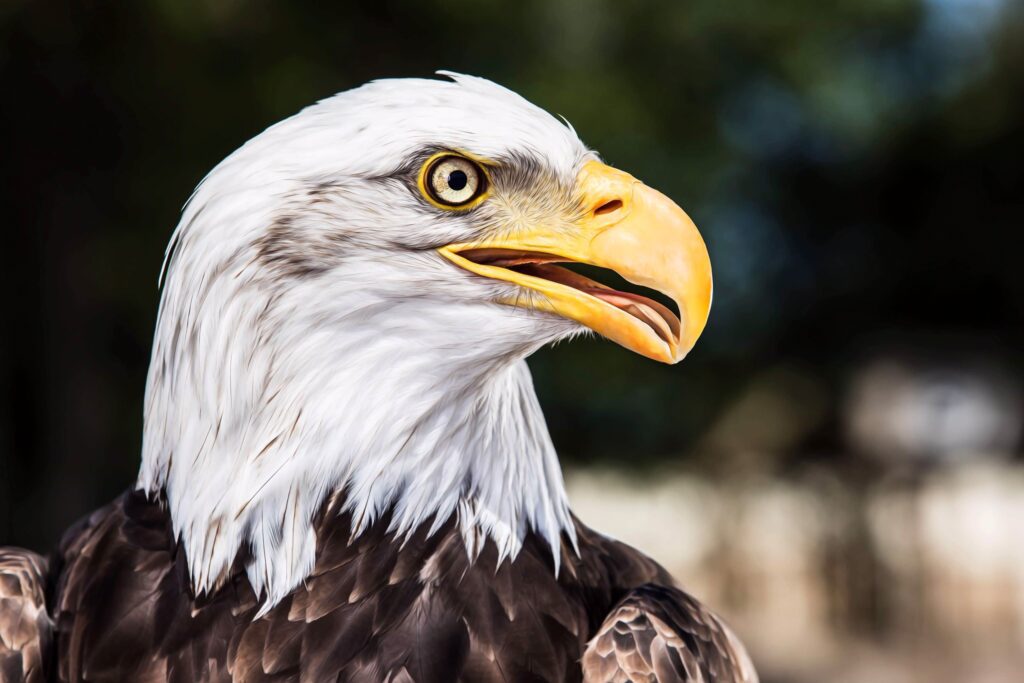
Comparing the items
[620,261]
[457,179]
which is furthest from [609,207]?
[457,179]

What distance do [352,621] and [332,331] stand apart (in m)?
0.47

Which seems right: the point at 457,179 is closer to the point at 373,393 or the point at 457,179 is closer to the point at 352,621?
the point at 373,393

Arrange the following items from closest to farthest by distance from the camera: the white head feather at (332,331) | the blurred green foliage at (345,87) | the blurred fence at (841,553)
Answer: the white head feather at (332,331)
the blurred green foliage at (345,87)
the blurred fence at (841,553)

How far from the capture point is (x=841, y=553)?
35.1 feet

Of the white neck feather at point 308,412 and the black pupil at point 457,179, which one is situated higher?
the black pupil at point 457,179

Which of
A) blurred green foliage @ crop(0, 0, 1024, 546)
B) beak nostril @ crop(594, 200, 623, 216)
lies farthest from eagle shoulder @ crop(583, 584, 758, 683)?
blurred green foliage @ crop(0, 0, 1024, 546)

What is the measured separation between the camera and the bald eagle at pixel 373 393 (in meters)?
1.88

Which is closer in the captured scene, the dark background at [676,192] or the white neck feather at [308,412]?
the white neck feather at [308,412]

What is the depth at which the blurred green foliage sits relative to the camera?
6.46 m

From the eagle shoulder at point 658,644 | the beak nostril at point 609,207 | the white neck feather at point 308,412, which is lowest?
the eagle shoulder at point 658,644

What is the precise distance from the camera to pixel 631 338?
1.90 meters

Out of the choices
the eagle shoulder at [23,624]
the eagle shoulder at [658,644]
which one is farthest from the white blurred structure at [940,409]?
the eagle shoulder at [23,624]

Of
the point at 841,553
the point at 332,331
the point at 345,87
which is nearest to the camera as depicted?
the point at 332,331

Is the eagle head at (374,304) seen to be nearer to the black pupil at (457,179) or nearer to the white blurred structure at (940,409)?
the black pupil at (457,179)
